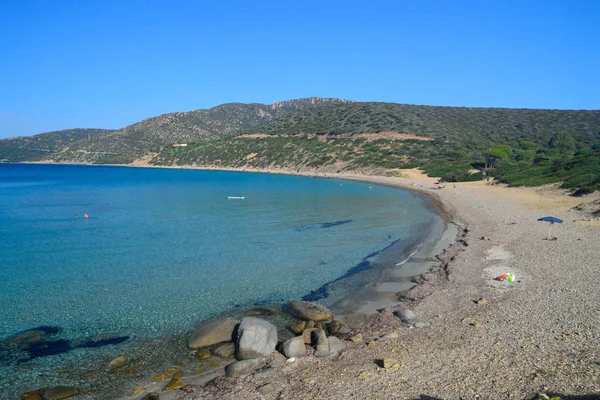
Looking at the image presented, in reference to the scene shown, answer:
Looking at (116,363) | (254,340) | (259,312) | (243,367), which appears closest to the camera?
(243,367)

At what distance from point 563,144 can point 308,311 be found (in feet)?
256

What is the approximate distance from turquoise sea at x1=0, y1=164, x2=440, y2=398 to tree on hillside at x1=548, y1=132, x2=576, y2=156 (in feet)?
169

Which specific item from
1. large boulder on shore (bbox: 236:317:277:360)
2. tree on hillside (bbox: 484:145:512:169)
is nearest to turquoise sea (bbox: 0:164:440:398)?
large boulder on shore (bbox: 236:317:277:360)

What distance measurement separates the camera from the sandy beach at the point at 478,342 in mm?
A: 7523

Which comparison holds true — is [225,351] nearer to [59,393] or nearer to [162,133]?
[59,393]

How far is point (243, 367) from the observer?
8.88m

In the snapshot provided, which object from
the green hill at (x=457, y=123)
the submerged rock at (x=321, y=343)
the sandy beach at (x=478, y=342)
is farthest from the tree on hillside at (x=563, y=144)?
the submerged rock at (x=321, y=343)

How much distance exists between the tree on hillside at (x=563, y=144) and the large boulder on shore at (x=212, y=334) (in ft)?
248

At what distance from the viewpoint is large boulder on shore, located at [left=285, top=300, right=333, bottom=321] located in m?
11.6

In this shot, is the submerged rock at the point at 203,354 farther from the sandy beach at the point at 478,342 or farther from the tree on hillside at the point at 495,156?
the tree on hillside at the point at 495,156

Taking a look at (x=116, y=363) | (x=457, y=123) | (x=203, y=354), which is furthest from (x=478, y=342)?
(x=457, y=123)

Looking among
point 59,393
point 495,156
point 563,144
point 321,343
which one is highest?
point 563,144

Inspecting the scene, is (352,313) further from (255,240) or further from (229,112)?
(229,112)

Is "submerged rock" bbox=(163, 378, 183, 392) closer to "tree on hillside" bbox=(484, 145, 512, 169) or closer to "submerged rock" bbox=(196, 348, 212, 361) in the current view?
"submerged rock" bbox=(196, 348, 212, 361)
